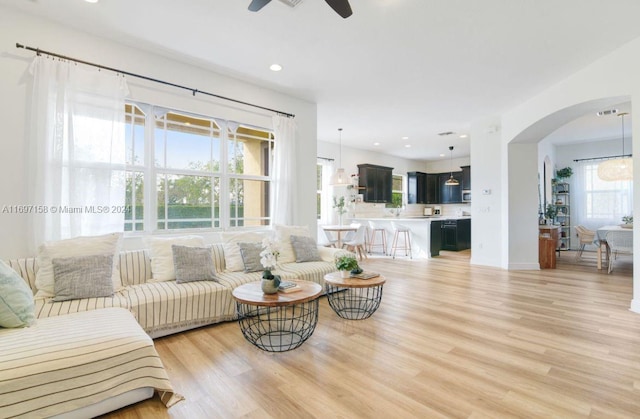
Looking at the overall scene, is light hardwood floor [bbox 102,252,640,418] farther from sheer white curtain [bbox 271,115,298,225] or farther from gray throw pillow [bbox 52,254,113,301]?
sheer white curtain [bbox 271,115,298,225]

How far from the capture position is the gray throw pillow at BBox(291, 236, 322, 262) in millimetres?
4184

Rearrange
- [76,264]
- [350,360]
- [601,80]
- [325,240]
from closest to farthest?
[350,360], [76,264], [601,80], [325,240]

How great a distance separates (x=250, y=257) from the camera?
3.61 metres

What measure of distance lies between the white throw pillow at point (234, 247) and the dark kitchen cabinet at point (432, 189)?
836 centimetres

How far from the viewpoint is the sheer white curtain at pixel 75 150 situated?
282 centimetres

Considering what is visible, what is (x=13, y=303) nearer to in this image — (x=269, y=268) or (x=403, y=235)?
(x=269, y=268)

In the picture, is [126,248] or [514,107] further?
[514,107]

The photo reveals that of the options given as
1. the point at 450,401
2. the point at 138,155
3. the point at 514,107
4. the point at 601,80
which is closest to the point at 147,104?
the point at 138,155

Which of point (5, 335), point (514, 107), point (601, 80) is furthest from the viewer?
point (514, 107)

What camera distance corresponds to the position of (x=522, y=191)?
572 cm

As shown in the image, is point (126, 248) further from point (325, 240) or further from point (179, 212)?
point (325, 240)

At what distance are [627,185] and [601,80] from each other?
6.10 m

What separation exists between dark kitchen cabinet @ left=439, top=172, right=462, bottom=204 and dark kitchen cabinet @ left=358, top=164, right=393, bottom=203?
8.69 ft

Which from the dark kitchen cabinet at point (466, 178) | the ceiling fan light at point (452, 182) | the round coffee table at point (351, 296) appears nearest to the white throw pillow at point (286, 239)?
the round coffee table at point (351, 296)
